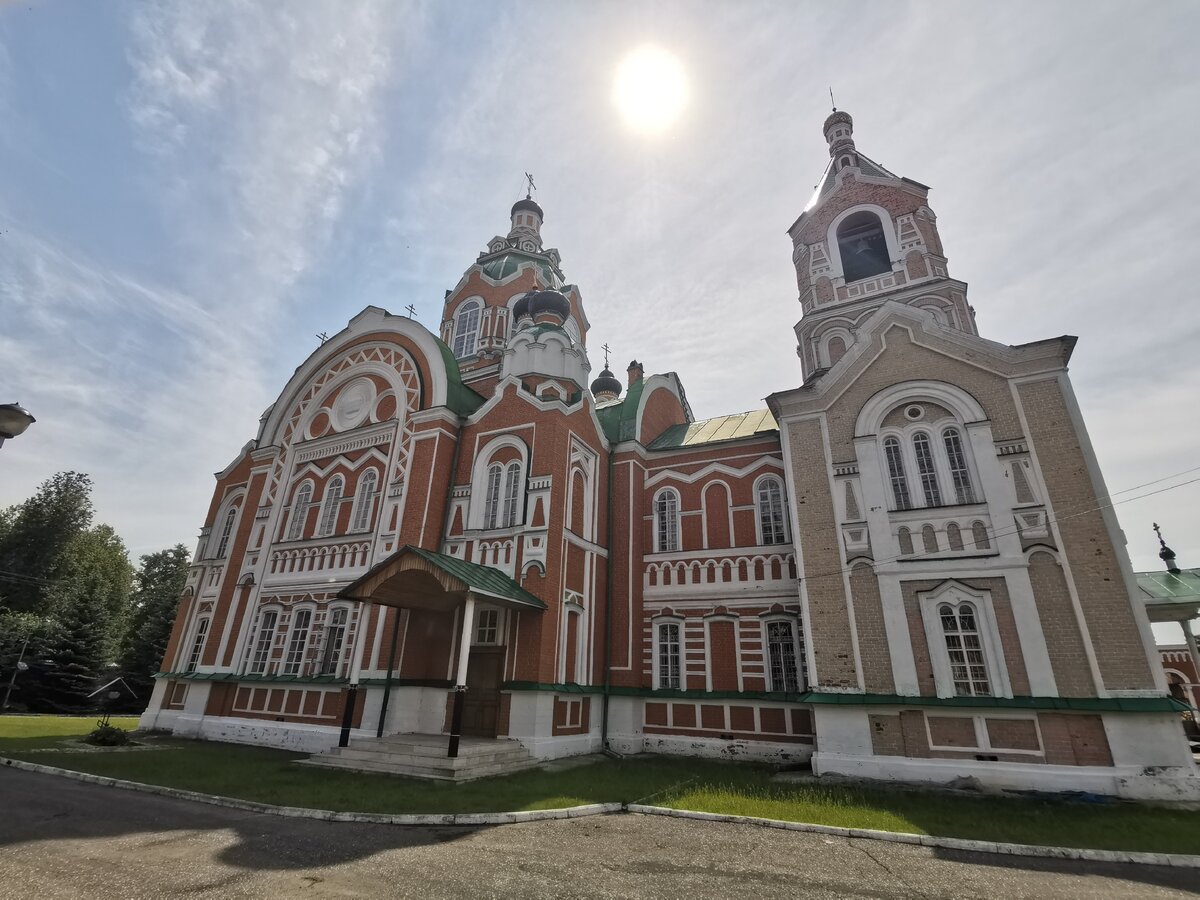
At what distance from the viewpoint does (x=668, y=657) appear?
1558cm

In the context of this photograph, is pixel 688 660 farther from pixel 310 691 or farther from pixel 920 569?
pixel 310 691

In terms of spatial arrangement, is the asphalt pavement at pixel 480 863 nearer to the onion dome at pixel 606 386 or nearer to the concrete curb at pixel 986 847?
the concrete curb at pixel 986 847

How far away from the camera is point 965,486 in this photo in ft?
40.6

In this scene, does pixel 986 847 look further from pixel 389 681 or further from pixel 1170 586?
pixel 389 681

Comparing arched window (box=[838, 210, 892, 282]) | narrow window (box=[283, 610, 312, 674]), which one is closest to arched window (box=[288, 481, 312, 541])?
narrow window (box=[283, 610, 312, 674])

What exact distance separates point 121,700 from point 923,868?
33.8 meters

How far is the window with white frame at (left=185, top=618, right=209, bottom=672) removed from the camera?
17797 mm

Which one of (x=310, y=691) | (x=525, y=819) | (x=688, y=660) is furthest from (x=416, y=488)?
(x=525, y=819)

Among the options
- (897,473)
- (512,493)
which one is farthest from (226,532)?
(897,473)

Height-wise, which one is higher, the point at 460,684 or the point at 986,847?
the point at 460,684

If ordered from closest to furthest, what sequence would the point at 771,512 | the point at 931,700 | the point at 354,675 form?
the point at 931,700 < the point at 354,675 < the point at 771,512

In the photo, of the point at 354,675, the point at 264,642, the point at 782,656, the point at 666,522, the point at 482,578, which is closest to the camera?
the point at 482,578

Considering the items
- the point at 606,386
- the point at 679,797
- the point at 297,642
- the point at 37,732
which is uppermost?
the point at 606,386

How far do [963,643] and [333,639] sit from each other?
14.8 m
